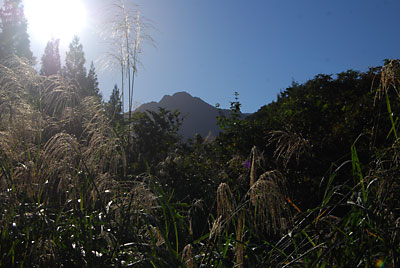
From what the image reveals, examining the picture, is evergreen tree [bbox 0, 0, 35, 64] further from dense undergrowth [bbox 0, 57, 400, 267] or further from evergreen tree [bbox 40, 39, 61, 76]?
dense undergrowth [bbox 0, 57, 400, 267]

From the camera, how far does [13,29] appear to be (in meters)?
27.5

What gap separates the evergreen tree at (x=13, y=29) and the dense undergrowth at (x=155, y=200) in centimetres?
2788

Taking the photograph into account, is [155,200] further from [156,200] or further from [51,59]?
[51,59]

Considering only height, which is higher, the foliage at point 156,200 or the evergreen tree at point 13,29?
the evergreen tree at point 13,29

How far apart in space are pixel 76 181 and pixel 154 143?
519 centimetres

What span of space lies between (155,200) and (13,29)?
3104cm

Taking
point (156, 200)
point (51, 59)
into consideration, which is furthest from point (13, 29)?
point (156, 200)

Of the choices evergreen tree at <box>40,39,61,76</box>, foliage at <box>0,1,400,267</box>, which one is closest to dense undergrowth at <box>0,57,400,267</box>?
foliage at <box>0,1,400,267</box>

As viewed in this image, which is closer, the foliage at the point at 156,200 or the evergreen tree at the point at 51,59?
the foliage at the point at 156,200

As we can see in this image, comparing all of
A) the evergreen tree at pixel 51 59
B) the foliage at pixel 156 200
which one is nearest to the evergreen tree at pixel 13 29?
the evergreen tree at pixel 51 59

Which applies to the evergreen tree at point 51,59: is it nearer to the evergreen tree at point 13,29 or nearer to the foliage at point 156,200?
the evergreen tree at point 13,29

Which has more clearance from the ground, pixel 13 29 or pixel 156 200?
pixel 13 29

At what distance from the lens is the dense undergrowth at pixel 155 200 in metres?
1.49

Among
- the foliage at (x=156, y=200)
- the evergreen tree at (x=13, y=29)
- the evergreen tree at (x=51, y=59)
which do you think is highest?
the evergreen tree at (x=13, y=29)
